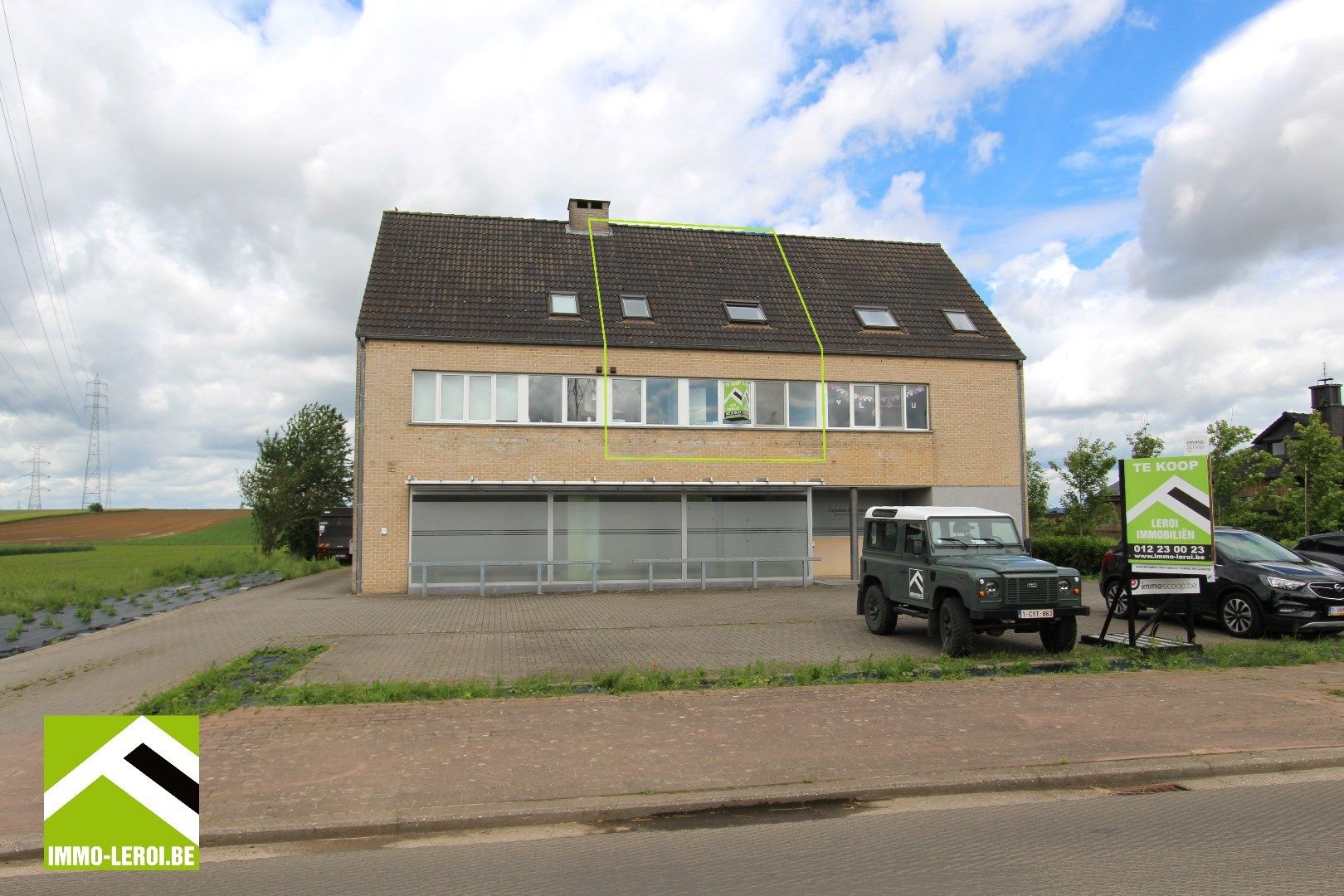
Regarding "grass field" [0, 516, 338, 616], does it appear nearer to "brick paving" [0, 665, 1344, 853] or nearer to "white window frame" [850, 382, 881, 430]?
"brick paving" [0, 665, 1344, 853]

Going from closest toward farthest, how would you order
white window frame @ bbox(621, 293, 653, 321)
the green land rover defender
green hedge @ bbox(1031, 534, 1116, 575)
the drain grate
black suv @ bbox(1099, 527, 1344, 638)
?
1. the drain grate
2. the green land rover defender
3. black suv @ bbox(1099, 527, 1344, 638)
4. white window frame @ bbox(621, 293, 653, 321)
5. green hedge @ bbox(1031, 534, 1116, 575)

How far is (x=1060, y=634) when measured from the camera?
11250 mm

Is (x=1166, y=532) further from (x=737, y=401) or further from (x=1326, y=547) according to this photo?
(x=737, y=401)

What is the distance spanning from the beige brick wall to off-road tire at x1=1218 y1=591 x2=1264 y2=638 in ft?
33.7

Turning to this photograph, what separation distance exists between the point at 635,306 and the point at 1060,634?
1456cm

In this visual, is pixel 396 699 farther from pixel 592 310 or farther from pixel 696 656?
pixel 592 310

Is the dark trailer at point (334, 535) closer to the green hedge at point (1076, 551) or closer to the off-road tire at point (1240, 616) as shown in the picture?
the green hedge at point (1076, 551)

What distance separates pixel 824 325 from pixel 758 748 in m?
17.8

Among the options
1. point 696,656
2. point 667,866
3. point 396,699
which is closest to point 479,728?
point 396,699

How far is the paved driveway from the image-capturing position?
1059cm

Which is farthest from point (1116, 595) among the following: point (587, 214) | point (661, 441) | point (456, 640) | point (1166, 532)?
point (587, 214)

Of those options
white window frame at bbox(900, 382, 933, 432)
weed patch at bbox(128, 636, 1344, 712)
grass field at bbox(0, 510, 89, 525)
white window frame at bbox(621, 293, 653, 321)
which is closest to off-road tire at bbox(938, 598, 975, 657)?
weed patch at bbox(128, 636, 1344, 712)

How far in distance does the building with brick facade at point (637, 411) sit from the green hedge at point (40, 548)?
32730 mm

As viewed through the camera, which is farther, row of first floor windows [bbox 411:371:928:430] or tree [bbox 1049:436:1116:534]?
tree [bbox 1049:436:1116:534]
